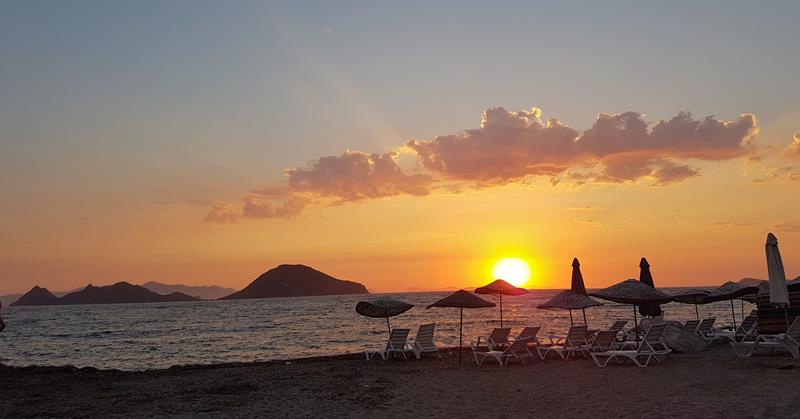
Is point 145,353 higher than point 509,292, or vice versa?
point 509,292

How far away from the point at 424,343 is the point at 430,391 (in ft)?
18.8

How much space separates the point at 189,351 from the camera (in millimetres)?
32062

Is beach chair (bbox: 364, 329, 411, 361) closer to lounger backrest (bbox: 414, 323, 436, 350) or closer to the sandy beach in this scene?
lounger backrest (bbox: 414, 323, 436, 350)

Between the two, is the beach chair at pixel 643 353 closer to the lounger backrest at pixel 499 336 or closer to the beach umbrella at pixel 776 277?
the beach umbrella at pixel 776 277

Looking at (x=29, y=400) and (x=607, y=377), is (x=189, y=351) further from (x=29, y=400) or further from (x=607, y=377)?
(x=607, y=377)

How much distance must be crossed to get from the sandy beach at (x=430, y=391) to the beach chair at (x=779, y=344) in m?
0.30

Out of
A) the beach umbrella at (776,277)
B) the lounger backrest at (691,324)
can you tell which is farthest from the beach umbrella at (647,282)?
the beach umbrella at (776,277)

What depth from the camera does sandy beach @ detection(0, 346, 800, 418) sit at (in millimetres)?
9250

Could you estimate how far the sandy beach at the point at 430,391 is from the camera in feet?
30.3


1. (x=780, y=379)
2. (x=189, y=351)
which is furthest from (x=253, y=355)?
(x=780, y=379)

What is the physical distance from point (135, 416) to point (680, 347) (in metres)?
13.1

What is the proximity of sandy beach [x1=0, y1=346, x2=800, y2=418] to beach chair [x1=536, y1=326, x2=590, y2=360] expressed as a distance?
2.20 feet

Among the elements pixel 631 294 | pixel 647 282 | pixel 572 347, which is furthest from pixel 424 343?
pixel 647 282

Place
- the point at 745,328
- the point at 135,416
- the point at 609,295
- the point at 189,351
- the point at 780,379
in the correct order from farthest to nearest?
the point at 189,351
the point at 745,328
the point at 609,295
the point at 780,379
the point at 135,416
